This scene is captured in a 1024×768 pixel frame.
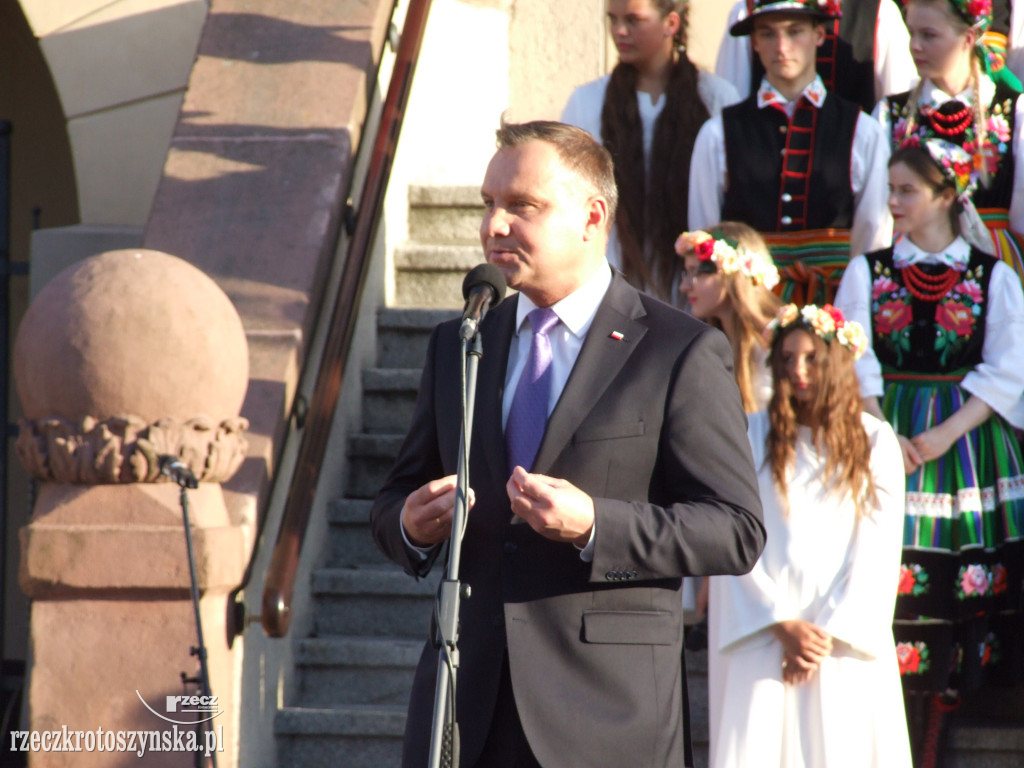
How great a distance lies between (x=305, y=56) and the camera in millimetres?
6754

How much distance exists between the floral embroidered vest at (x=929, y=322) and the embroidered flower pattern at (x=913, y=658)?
1.04 meters

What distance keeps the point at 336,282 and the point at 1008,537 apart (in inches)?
115

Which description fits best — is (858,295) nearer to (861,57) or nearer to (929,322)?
(929,322)

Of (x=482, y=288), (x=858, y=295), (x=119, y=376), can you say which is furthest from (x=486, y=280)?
(x=858, y=295)

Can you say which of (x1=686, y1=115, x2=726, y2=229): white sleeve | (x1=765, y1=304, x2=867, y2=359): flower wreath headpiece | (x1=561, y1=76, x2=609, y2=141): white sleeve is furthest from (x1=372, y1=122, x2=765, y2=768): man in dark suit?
(x1=561, y1=76, x2=609, y2=141): white sleeve

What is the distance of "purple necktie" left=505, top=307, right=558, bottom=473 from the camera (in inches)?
117

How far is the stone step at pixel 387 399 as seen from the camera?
22.3 ft

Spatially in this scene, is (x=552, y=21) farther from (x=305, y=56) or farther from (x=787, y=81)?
(x=787, y=81)

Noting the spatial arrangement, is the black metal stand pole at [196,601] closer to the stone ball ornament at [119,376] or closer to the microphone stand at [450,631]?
the stone ball ornament at [119,376]

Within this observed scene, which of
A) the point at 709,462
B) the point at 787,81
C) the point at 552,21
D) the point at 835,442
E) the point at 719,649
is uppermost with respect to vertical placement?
the point at 552,21

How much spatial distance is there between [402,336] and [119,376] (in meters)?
2.89

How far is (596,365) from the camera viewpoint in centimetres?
299

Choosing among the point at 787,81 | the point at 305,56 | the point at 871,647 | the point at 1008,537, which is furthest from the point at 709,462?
the point at 305,56

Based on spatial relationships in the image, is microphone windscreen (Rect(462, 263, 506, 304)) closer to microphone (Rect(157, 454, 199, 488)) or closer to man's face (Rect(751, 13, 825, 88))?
microphone (Rect(157, 454, 199, 488))
